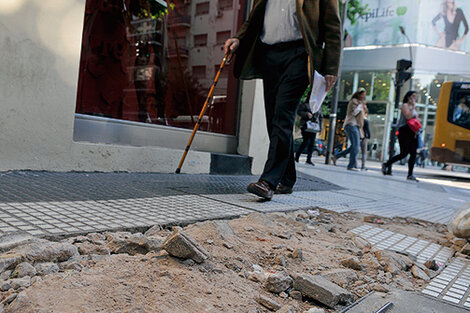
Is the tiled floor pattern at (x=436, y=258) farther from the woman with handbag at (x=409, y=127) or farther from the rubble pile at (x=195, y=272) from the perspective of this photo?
the woman with handbag at (x=409, y=127)

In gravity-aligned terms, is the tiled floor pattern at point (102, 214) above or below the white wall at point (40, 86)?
below

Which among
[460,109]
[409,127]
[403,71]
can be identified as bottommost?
[409,127]

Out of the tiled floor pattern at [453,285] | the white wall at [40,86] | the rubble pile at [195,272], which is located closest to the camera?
the rubble pile at [195,272]

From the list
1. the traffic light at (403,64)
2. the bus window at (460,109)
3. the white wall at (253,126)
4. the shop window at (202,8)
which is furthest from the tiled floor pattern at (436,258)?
the bus window at (460,109)

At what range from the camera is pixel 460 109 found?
1323cm

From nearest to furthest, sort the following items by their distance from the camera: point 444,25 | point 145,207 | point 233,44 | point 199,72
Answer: point 145,207 → point 233,44 → point 199,72 → point 444,25

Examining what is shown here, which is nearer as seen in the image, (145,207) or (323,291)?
(323,291)

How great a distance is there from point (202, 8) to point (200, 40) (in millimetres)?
410

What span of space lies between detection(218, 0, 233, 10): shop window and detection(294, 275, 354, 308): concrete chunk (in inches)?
Result: 181

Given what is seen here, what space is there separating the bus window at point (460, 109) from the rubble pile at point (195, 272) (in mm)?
13053

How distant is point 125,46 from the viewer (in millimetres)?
4711

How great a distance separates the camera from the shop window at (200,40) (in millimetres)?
5281

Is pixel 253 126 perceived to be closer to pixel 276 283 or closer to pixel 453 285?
pixel 453 285

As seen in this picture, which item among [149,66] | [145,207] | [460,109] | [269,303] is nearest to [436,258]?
[269,303]
